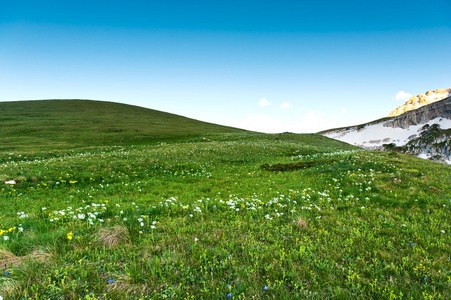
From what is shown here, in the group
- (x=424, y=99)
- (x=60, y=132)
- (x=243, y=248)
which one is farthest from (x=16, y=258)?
(x=424, y=99)

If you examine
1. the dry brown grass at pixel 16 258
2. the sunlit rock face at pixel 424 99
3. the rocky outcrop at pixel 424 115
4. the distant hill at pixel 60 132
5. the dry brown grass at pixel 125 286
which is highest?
the sunlit rock face at pixel 424 99

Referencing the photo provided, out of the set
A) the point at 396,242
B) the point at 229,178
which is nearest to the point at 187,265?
the point at 396,242

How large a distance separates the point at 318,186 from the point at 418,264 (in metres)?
7.95

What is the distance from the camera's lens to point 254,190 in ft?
41.8

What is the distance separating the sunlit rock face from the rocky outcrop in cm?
10504

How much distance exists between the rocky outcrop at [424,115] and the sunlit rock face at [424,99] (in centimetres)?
10504

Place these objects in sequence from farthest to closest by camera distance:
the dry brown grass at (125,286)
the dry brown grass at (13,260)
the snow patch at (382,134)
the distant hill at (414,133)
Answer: the snow patch at (382,134)
the distant hill at (414,133)
the dry brown grass at (125,286)
the dry brown grass at (13,260)

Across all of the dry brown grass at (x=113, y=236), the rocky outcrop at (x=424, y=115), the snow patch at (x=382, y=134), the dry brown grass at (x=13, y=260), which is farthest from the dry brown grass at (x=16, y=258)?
the rocky outcrop at (x=424, y=115)

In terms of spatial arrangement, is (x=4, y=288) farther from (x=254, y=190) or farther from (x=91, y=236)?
(x=254, y=190)

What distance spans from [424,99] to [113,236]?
874 ft

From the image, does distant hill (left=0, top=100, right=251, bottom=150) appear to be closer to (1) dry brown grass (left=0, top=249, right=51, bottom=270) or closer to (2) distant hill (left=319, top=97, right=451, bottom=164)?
(1) dry brown grass (left=0, top=249, right=51, bottom=270)

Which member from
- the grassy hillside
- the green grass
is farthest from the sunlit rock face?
the green grass

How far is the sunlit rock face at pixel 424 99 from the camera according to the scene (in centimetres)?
18062

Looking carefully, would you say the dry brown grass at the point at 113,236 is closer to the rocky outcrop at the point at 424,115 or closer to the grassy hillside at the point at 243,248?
the grassy hillside at the point at 243,248
